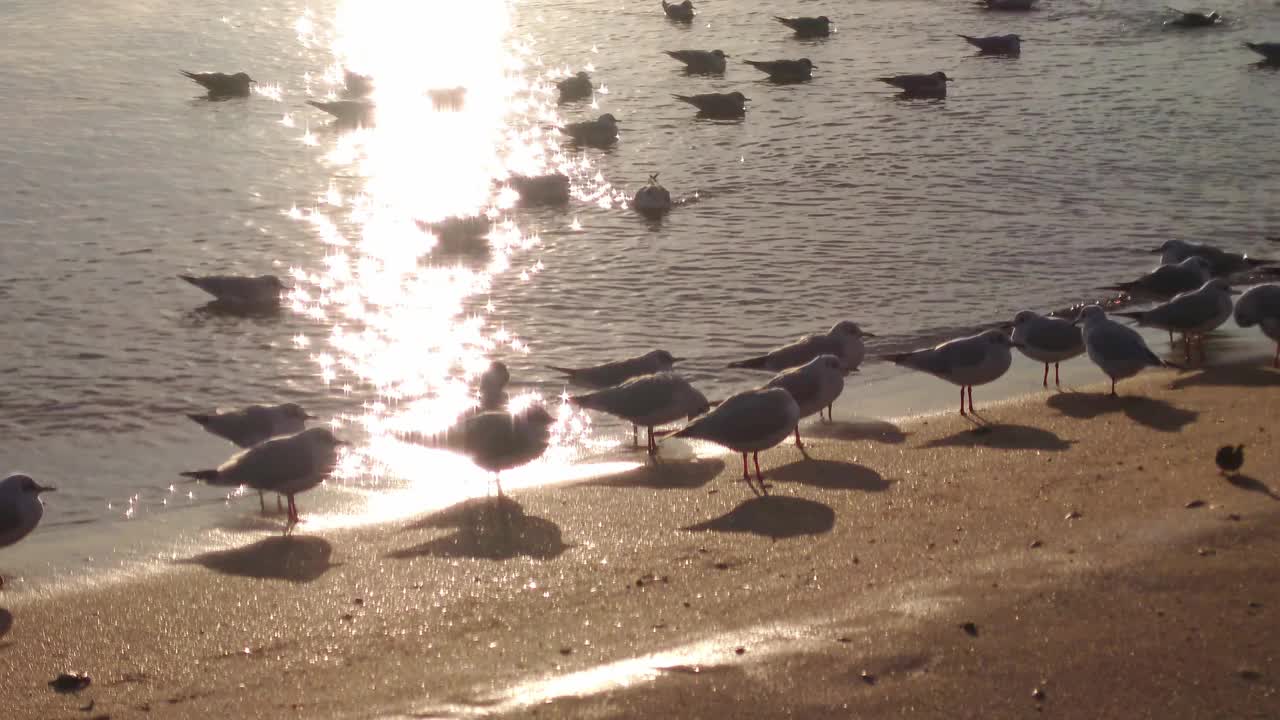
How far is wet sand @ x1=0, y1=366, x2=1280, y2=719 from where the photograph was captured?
5078 mm

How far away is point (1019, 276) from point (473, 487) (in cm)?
676

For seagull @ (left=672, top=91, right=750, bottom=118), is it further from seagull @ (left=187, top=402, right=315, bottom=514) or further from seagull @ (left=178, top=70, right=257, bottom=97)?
seagull @ (left=187, top=402, right=315, bottom=514)

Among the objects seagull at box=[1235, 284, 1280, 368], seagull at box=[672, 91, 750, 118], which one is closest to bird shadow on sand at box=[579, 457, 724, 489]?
seagull at box=[1235, 284, 1280, 368]

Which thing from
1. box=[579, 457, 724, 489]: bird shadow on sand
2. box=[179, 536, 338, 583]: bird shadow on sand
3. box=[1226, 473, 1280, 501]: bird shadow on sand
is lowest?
box=[579, 457, 724, 489]: bird shadow on sand

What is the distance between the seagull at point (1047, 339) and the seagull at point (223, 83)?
18.6m

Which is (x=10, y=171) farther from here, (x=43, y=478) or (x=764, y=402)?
(x=764, y=402)

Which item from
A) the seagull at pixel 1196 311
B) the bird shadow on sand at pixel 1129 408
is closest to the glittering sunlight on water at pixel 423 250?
the bird shadow on sand at pixel 1129 408

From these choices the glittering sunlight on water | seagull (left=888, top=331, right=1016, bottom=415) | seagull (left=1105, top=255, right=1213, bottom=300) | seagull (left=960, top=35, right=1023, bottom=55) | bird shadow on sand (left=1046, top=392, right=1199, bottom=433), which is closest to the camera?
bird shadow on sand (left=1046, top=392, right=1199, bottom=433)

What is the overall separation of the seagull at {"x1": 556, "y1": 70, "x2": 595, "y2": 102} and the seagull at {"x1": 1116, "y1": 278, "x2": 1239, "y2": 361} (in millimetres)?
15430

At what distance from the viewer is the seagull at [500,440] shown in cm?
841

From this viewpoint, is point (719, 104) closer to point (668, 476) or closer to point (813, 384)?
point (813, 384)

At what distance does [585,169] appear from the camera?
1975 centimetres

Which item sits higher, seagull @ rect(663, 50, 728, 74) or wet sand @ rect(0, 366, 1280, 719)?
wet sand @ rect(0, 366, 1280, 719)

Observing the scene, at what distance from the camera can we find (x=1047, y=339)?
990 centimetres
